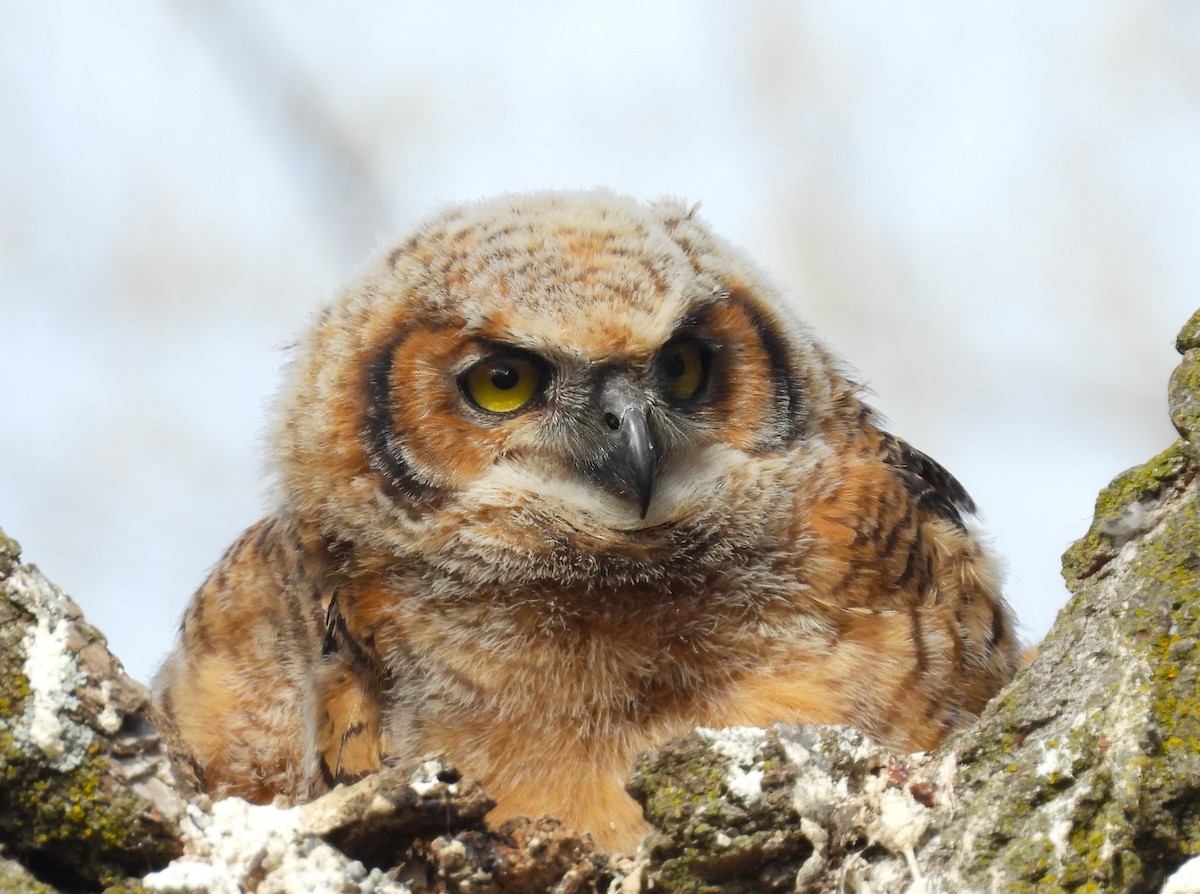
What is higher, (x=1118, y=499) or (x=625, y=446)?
(x=625, y=446)

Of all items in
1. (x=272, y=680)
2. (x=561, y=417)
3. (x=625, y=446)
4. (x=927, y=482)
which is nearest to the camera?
(x=625, y=446)

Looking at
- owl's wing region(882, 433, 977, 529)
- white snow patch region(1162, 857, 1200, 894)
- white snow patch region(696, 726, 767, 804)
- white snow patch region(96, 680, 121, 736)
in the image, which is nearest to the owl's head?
Result: owl's wing region(882, 433, 977, 529)

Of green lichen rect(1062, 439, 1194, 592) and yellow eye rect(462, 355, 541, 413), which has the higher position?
yellow eye rect(462, 355, 541, 413)

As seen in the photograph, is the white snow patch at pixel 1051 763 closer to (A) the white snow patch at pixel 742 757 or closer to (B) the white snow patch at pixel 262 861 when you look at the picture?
(A) the white snow patch at pixel 742 757

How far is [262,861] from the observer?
1361 mm

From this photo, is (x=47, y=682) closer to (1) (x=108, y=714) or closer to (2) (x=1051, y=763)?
(1) (x=108, y=714)

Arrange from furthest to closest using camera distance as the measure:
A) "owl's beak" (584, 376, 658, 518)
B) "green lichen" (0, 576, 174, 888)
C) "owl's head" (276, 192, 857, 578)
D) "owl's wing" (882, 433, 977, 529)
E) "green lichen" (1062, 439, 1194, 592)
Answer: "owl's wing" (882, 433, 977, 529), "owl's head" (276, 192, 857, 578), "owl's beak" (584, 376, 658, 518), "green lichen" (1062, 439, 1194, 592), "green lichen" (0, 576, 174, 888)

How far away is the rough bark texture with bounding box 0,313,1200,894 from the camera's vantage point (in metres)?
1.26

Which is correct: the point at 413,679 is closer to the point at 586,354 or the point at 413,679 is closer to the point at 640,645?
the point at 640,645

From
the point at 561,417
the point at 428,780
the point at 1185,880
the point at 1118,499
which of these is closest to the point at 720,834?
the point at 428,780

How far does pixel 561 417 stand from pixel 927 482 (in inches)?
30.7

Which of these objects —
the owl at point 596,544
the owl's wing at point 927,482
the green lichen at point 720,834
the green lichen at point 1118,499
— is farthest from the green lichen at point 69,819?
the owl's wing at point 927,482

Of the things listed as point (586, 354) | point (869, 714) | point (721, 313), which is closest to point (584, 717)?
point (869, 714)

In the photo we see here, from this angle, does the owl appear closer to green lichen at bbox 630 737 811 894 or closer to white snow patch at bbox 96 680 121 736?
green lichen at bbox 630 737 811 894
